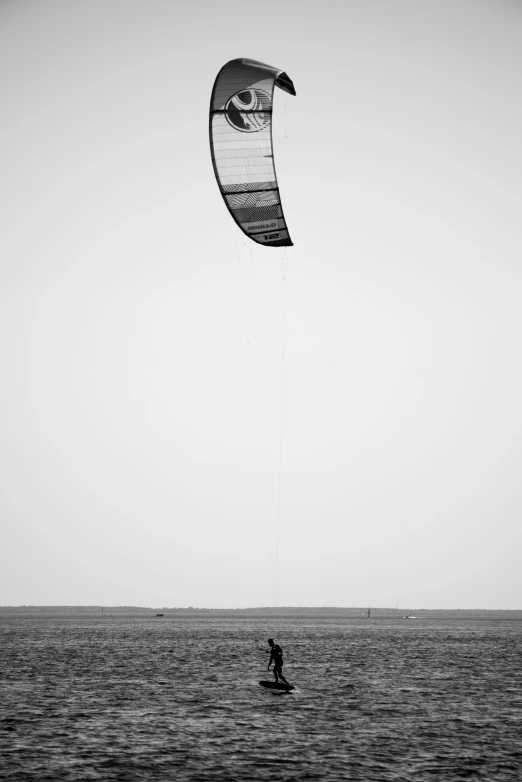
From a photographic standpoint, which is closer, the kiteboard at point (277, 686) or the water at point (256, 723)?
the water at point (256, 723)

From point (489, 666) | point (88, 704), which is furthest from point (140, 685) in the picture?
point (489, 666)

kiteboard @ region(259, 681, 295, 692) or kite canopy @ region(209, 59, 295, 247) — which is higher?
kite canopy @ region(209, 59, 295, 247)

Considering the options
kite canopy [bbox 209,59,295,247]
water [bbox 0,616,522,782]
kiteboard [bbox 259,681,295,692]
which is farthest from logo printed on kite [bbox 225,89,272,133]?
kiteboard [bbox 259,681,295,692]

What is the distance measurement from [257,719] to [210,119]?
772 inches

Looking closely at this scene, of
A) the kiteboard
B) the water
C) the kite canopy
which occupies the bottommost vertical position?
the water

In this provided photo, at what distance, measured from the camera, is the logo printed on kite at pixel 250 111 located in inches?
1115

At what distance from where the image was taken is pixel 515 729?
2688cm

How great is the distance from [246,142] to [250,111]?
106 centimetres

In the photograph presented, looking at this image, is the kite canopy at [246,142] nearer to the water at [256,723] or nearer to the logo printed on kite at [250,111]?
the logo printed on kite at [250,111]

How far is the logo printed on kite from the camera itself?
2833 cm

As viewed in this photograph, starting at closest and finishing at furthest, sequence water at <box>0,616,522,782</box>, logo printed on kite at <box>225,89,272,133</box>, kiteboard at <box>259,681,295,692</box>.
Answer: water at <box>0,616,522,782</box> < logo printed on kite at <box>225,89,272,133</box> < kiteboard at <box>259,681,295,692</box>

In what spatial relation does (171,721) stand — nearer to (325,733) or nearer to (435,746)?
(325,733)

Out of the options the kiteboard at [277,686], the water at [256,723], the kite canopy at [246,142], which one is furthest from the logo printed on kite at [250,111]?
the kiteboard at [277,686]

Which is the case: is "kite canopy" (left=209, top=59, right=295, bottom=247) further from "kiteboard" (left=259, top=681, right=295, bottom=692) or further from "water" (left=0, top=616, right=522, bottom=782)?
"kiteboard" (left=259, top=681, right=295, bottom=692)
